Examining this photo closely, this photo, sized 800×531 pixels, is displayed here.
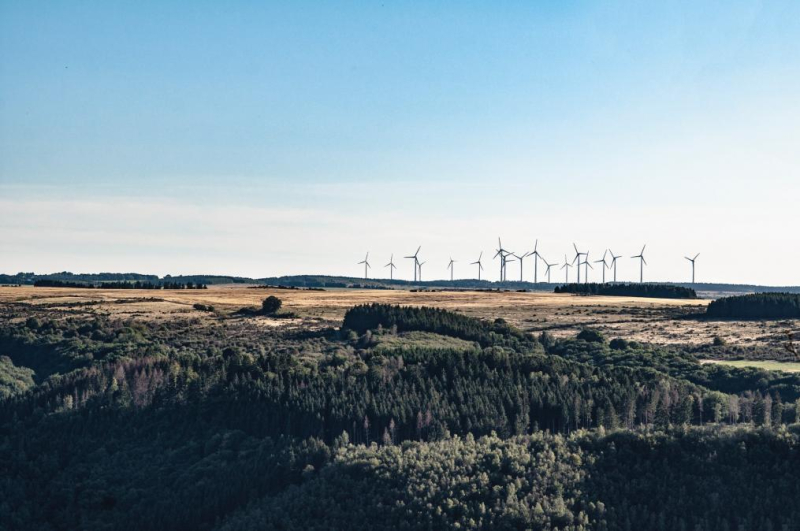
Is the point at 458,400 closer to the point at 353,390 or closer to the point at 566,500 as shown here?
the point at 353,390

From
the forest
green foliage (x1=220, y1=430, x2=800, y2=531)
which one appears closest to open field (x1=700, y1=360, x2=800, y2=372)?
the forest

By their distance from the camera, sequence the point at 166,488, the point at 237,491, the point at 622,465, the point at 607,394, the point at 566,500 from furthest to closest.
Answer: the point at 607,394, the point at 166,488, the point at 237,491, the point at 622,465, the point at 566,500

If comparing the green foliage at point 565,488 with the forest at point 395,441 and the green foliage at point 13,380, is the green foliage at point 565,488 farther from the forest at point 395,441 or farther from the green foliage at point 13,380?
the green foliage at point 13,380

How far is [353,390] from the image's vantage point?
5576 inches

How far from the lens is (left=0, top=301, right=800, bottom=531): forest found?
307ft

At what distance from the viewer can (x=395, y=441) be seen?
422 feet

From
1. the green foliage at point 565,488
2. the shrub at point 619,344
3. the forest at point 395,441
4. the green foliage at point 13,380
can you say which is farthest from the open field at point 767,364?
the green foliage at point 13,380

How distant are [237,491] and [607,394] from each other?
185 feet

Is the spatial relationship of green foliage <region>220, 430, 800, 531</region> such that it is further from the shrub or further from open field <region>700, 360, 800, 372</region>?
the shrub

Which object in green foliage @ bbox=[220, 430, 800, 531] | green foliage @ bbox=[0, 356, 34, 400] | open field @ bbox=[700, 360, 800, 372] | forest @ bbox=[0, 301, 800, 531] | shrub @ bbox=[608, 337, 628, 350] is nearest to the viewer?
green foliage @ bbox=[220, 430, 800, 531]

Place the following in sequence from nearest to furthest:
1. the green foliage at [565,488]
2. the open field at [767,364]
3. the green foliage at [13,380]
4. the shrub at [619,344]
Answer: the green foliage at [565,488]
the open field at [767,364]
the green foliage at [13,380]
the shrub at [619,344]

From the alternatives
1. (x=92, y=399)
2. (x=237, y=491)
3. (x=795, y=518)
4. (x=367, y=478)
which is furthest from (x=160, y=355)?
(x=795, y=518)

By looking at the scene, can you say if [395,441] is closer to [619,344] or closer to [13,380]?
[619,344]

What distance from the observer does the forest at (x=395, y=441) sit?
93.4 metres
